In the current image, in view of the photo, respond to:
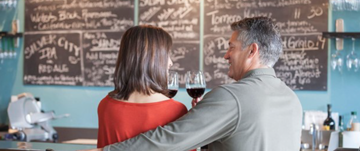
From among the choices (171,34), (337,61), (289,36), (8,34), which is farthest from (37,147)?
(8,34)

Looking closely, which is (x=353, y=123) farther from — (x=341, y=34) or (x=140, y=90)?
(x=140, y=90)

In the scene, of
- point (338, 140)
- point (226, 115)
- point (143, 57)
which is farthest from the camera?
point (338, 140)

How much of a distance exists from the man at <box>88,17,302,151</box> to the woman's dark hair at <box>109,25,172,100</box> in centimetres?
18

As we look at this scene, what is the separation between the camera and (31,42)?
4863 mm

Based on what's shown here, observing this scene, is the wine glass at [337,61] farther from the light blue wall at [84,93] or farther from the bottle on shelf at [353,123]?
the bottle on shelf at [353,123]

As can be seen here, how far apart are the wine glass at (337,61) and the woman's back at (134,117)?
283 cm

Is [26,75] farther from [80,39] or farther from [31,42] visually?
[80,39]

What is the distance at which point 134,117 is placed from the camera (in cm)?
142

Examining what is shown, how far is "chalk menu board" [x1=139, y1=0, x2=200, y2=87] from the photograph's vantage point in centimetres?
434

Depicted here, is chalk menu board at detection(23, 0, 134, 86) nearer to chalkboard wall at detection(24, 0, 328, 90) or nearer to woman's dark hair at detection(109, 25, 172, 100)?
chalkboard wall at detection(24, 0, 328, 90)

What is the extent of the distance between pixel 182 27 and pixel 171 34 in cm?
13

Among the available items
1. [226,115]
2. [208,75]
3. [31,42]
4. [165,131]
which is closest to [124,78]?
[165,131]

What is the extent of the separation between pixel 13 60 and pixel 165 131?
159 inches

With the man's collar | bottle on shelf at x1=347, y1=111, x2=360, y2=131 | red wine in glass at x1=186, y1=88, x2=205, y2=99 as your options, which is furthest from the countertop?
bottle on shelf at x1=347, y1=111, x2=360, y2=131
